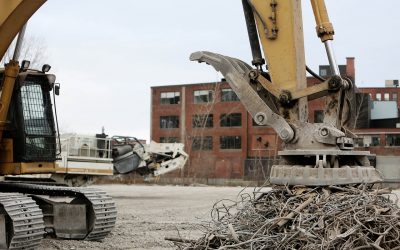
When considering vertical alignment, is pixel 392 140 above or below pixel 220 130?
below

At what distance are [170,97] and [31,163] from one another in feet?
179

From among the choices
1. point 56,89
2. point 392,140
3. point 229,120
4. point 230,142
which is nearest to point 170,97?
point 229,120

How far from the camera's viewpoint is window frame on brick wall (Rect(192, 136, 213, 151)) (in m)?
58.3

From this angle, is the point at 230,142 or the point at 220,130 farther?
the point at 220,130

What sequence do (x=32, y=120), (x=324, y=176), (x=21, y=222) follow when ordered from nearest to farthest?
(x=324, y=176)
(x=21, y=222)
(x=32, y=120)

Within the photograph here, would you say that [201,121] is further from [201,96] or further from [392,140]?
[392,140]

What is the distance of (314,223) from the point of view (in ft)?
15.2

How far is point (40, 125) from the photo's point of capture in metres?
9.04

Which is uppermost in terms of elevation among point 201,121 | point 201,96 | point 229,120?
point 201,96

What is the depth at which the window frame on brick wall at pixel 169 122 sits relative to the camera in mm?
62000

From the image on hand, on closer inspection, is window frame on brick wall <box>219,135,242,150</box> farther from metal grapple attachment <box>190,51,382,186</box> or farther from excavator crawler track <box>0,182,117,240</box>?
metal grapple attachment <box>190,51,382,186</box>

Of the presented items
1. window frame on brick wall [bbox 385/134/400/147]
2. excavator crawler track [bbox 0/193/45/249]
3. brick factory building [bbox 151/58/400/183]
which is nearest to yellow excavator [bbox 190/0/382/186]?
excavator crawler track [bbox 0/193/45/249]

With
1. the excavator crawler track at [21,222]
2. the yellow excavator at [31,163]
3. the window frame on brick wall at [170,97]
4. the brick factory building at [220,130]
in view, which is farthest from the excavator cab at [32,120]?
the window frame on brick wall at [170,97]

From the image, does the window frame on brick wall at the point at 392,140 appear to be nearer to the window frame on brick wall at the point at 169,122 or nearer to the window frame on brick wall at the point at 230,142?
the window frame on brick wall at the point at 230,142
